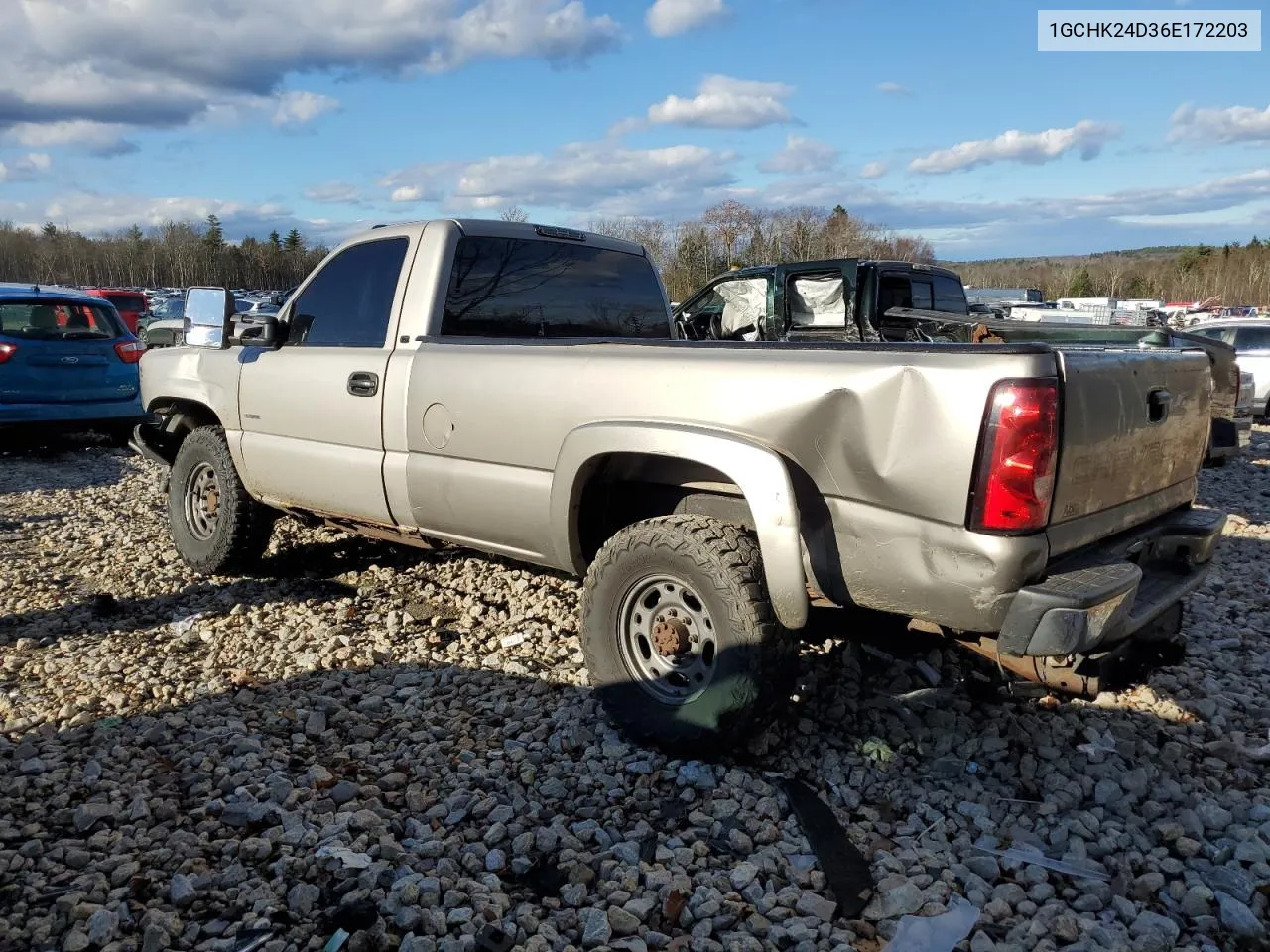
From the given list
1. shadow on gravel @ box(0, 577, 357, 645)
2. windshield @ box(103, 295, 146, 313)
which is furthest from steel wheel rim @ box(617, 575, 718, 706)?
windshield @ box(103, 295, 146, 313)

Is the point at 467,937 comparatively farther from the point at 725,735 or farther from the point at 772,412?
the point at 772,412

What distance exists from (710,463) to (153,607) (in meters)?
3.73

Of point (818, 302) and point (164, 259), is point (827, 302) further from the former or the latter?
point (164, 259)

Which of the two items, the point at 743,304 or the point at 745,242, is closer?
the point at 743,304

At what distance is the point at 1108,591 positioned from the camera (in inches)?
109

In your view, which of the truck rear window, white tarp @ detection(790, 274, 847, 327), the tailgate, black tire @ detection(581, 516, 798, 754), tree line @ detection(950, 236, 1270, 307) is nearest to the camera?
the tailgate

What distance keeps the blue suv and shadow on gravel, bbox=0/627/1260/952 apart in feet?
22.5

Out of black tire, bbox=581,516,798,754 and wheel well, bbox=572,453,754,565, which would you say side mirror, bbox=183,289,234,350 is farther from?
black tire, bbox=581,516,798,754

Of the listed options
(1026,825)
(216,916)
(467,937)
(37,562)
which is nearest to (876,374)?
(1026,825)

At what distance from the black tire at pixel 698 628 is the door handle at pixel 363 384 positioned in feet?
4.88

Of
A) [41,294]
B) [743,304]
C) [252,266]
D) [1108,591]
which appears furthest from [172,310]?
[252,266]

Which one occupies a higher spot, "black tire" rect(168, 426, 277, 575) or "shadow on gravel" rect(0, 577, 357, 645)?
"black tire" rect(168, 426, 277, 575)

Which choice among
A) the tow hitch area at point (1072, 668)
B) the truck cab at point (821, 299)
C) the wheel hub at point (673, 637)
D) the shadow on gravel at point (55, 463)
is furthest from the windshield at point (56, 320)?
the tow hitch area at point (1072, 668)

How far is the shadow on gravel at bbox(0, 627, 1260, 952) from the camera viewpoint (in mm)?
2697
